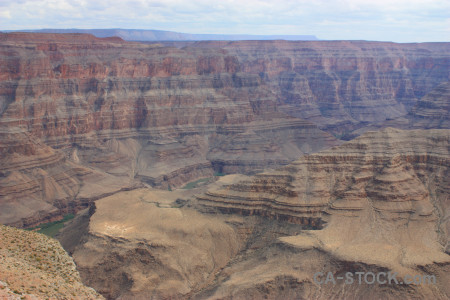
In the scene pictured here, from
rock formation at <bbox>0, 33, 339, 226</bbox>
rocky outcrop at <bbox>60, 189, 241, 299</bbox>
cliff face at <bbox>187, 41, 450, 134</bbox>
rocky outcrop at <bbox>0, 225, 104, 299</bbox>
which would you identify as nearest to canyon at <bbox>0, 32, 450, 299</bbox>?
rocky outcrop at <bbox>60, 189, 241, 299</bbox>

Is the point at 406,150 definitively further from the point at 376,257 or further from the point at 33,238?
the point at 33,238

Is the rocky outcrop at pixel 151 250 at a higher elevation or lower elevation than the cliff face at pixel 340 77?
lower

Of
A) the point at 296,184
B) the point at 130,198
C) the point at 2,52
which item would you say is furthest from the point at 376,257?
the point at 2,52

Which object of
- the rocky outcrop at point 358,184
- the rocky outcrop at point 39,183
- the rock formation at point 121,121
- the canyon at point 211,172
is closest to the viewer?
the canyon at point 211,172

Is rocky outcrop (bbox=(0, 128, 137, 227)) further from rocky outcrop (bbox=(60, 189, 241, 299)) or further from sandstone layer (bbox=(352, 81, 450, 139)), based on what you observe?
sandstone layer (bbox=(352, 81, 450, 139))

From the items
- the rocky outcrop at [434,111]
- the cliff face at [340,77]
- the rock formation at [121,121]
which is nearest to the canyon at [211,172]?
the rock formation at [121,121]

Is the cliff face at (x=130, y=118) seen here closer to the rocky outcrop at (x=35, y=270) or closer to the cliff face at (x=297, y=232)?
the cliff face at (x=297, y=232)

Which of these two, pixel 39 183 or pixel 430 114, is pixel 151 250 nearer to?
pixel 39 183

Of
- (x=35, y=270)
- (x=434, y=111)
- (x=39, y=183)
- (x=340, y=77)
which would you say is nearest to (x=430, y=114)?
(x=434, y=111)
